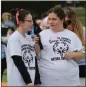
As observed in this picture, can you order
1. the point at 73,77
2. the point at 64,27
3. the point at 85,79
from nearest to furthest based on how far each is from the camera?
the point at 73,77
the point at 64,27
the point at 85,79

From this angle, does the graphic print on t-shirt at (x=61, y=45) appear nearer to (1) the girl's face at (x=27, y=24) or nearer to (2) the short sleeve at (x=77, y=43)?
(2) the short sleeve at (x=77, y=43)

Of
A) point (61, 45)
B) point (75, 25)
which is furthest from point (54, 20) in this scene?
point (75, 25)

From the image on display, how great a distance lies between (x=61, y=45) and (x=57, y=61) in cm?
21

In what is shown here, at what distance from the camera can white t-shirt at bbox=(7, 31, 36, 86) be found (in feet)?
15.3

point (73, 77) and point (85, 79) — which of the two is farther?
point (85, 79)

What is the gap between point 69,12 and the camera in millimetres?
5684

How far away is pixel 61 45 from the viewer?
494 cm

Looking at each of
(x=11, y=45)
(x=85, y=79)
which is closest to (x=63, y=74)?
(x=11, y=45)

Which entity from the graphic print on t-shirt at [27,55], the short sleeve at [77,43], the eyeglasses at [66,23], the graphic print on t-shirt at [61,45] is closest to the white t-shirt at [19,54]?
the graphic print on t-shirt at [27,55]

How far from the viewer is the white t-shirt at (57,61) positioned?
4.90 m

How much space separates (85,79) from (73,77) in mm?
5245

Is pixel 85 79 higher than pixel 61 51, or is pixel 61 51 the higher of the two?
pixel 61 51

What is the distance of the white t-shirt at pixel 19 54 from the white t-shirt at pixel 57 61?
0.66 feet

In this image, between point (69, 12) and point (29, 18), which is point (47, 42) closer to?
point (29, 18)
